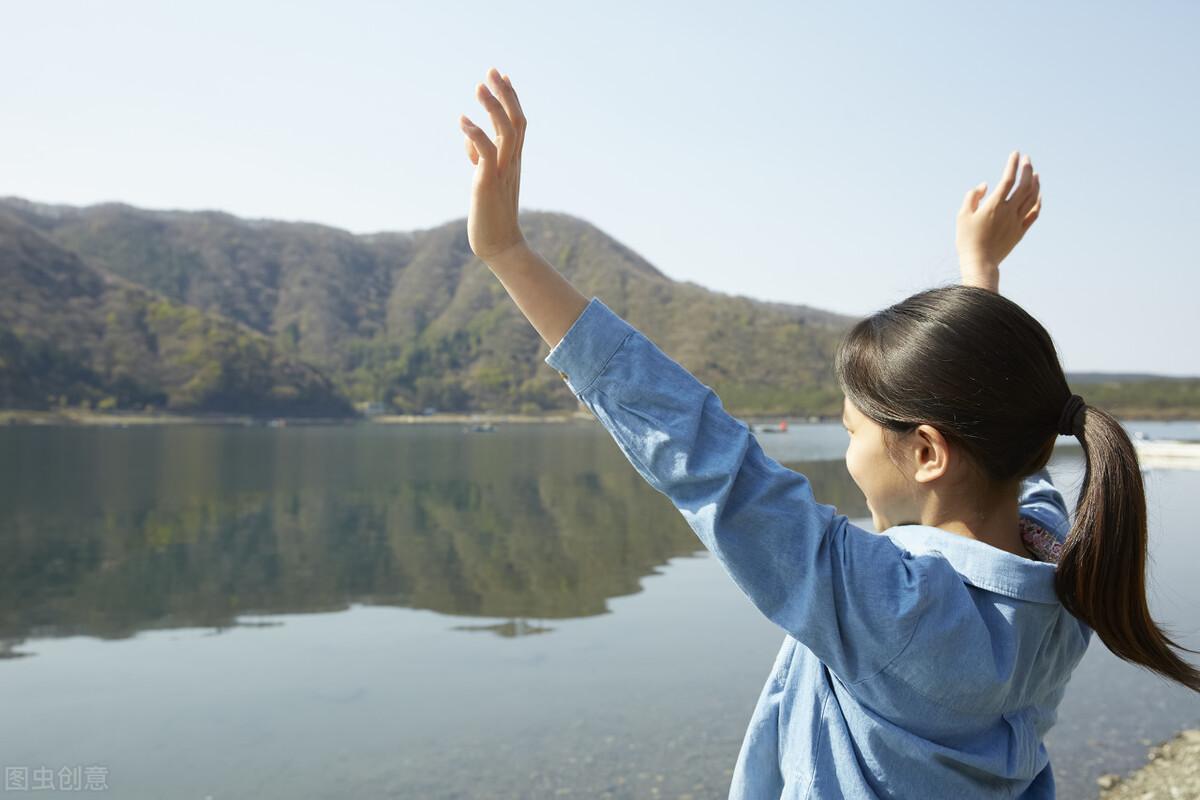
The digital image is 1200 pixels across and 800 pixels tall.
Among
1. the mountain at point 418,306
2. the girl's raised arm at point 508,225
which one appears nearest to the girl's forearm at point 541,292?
the girl's raised arm at point 508,225

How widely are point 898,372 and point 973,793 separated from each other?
53 centimetres

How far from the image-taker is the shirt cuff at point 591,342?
0.99 meters

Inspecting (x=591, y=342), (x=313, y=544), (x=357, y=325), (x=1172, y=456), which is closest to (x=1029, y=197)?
(x=591, y=342)

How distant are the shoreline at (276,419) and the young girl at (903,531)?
223 ft

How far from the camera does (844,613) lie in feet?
3.21

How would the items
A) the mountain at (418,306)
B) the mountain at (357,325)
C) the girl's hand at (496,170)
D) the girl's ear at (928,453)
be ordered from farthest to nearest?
the mountain at (418,306) < the mountain at (357,325) < the girl's ear at (928,453) < the girl's hand at (496,170)

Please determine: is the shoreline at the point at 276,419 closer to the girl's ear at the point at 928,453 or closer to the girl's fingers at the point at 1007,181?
the girl's fingers at the point at 1007,181

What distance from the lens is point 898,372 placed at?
121 cm

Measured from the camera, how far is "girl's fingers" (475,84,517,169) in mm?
1072

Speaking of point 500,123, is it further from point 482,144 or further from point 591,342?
point 591,342

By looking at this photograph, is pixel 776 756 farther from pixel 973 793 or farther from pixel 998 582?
pixel 998 582

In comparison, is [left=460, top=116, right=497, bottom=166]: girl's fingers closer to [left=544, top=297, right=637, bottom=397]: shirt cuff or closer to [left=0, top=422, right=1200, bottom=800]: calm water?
[left=544, top=297, right=637, bottom=397]: shirt cuff

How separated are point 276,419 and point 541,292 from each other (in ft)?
A: 392

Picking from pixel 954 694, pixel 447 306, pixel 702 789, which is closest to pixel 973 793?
pixel 954 694
